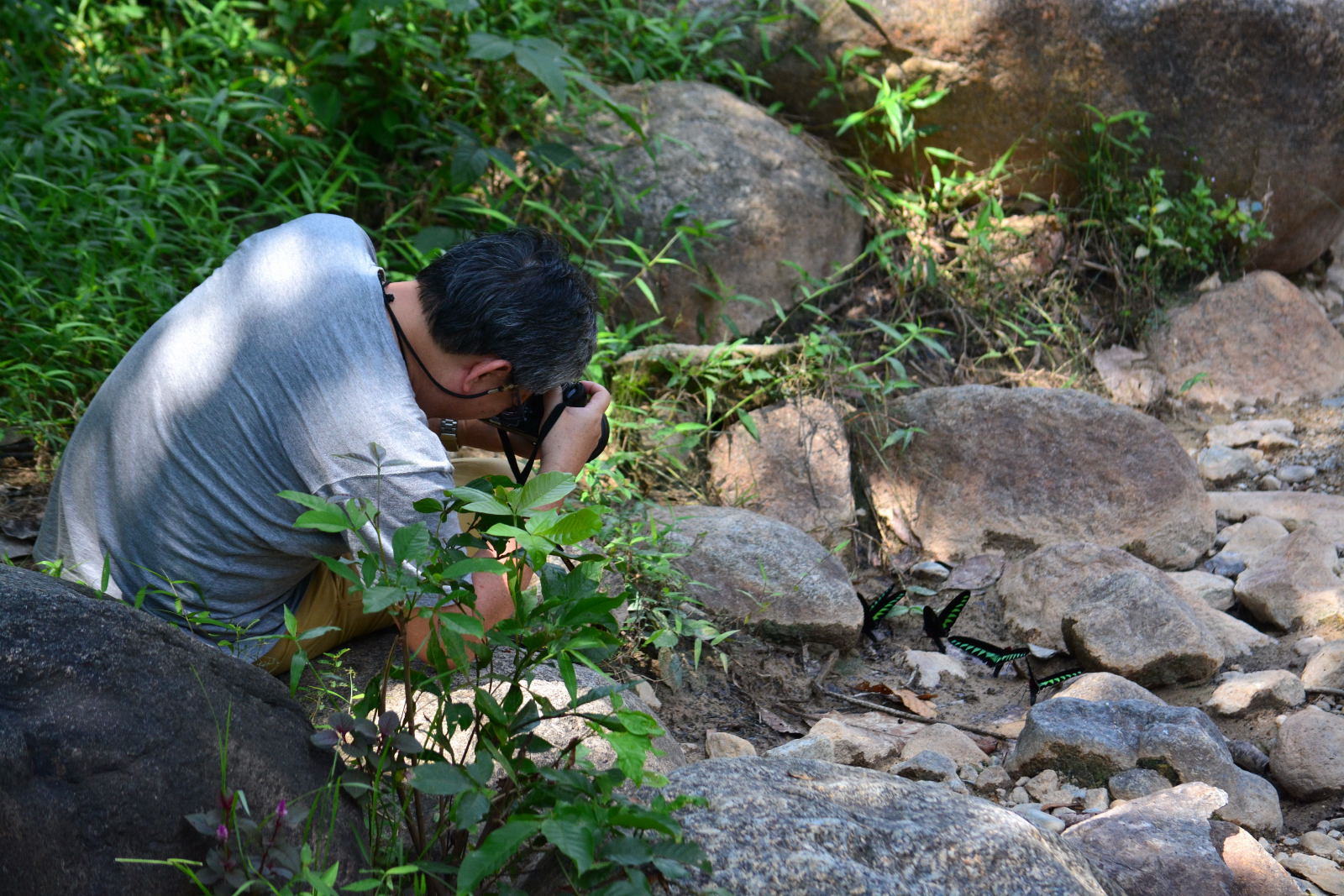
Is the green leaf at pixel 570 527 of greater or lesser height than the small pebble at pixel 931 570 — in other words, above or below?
above

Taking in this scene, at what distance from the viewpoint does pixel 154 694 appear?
4.65ft

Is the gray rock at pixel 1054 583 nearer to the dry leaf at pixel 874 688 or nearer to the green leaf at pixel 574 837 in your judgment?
the dry leaf at pixel 874 688

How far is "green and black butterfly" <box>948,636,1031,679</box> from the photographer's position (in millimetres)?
2824

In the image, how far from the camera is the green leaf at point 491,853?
1232 millimetres

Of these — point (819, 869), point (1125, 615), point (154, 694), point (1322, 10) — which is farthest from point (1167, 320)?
point (154, 694)

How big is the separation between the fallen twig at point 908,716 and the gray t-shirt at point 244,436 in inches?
52.7

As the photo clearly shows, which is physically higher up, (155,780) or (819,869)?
(155,780)

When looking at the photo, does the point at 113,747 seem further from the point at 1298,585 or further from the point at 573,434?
the point at 1298,585

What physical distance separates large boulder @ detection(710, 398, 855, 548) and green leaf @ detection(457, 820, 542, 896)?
7.41 feet

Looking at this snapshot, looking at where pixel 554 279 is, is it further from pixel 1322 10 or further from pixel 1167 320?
pixel 1322 10

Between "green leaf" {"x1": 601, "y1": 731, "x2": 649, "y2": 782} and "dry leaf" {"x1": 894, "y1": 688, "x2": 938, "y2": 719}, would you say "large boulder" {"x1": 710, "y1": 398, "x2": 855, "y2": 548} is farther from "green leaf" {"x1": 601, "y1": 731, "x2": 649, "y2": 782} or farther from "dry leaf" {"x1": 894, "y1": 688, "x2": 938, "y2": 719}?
"green leaf" {"x1": 601, "y1": 731, "x2": 649, "y2": 782}

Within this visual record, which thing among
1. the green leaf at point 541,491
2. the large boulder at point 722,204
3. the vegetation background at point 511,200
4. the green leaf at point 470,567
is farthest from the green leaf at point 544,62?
the green leaf at point 470,567

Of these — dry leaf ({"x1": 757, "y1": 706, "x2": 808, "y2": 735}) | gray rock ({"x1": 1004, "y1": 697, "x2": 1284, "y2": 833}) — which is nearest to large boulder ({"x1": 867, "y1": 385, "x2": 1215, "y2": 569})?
dry leaf ({"x1": 757, "y1": 706, "x2": 808, "y2": 735})

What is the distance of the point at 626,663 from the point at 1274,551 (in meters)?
1.91
